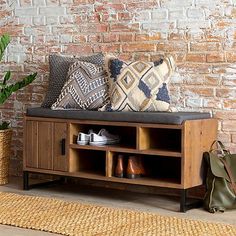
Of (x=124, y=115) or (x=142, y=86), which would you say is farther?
(x=142, y=86)

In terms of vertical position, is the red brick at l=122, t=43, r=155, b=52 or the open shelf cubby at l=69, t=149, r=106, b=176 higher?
the red brick at l=122, t=43, r=155, b=52

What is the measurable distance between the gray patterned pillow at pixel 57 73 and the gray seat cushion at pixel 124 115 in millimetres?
249

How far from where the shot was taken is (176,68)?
4.38 metres

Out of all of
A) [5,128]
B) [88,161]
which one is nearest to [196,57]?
[88,161]

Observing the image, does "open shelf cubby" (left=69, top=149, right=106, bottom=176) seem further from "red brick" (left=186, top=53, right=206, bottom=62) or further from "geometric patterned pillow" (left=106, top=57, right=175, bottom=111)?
"red brick" (left=186, top=53, right=206, bottom=62)

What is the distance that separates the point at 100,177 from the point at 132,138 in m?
0.45

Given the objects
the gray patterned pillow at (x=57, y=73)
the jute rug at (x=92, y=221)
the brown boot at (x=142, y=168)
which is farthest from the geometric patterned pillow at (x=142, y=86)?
the jute rug at (x=92, y=221)

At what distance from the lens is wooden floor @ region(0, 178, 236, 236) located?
3656 mm

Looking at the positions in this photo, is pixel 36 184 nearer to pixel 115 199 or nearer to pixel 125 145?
pixel 115 199

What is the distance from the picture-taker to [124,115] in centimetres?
401

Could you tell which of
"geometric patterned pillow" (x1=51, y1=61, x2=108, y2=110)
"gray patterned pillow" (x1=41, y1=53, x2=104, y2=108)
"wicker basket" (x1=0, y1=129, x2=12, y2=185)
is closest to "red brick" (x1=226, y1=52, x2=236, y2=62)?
"geometric patterned pillow" (x1=51, y1=61, x2=108, y2=110)

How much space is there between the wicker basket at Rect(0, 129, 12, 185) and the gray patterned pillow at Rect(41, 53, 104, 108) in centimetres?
36

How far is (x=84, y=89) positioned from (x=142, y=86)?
48cm

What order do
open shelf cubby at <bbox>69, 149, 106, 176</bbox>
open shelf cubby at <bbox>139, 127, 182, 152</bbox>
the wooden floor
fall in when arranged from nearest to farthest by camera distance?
the wooden floor → open shelf cubby at <bbox>139, 127, 182, 152</bbox> → open shelf cubby at <bbox>69, 149, 106, 176</bbox>
